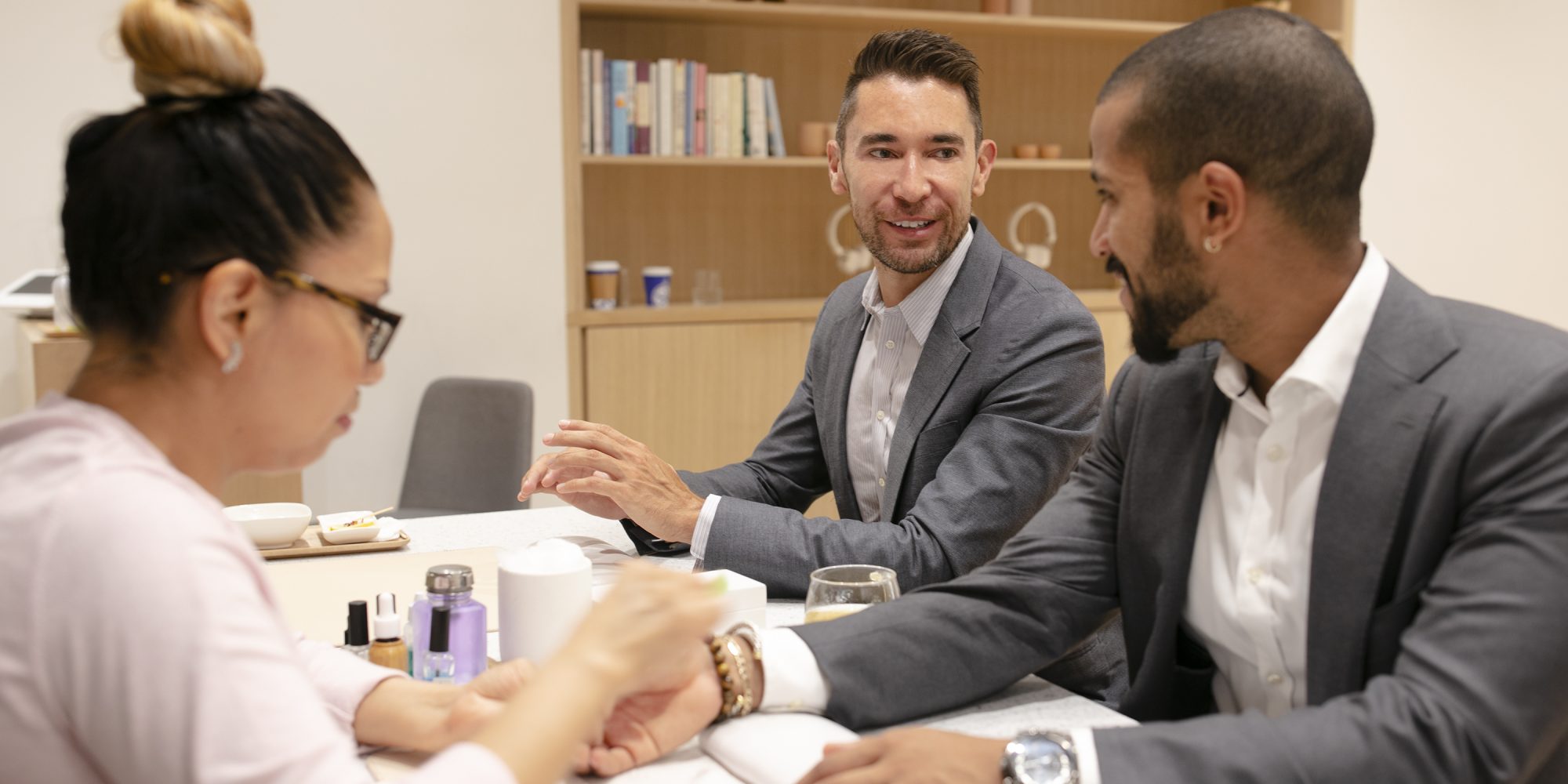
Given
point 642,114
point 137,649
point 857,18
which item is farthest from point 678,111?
point 137,649

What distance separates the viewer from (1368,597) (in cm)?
124

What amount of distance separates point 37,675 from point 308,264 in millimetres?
346

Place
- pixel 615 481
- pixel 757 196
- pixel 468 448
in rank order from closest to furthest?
pixel 615 481 < pixel 468 448 < pixel 757 196

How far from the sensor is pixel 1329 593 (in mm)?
1267

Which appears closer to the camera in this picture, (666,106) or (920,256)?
(920,256)

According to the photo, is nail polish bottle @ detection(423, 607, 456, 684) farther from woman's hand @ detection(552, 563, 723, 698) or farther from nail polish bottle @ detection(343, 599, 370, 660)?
woman's hand @ detection(552, 563, 723, 698)

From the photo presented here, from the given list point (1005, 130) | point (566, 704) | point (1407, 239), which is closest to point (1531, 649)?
point (566, 704)

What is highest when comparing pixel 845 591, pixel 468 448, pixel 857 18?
pixel 857 18

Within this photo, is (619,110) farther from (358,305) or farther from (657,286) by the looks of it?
(358,305)

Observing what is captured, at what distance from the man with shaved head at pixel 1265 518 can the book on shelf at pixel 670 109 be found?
277 cm

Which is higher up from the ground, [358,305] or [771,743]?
[358,305]

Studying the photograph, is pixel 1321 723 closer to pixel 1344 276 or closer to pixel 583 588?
pixel 1344 276

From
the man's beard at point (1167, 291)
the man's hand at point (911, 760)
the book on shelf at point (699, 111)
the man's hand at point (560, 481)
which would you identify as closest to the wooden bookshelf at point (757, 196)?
the book on shelf at point (699, 111)

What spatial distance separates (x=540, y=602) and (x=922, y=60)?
136 cm
